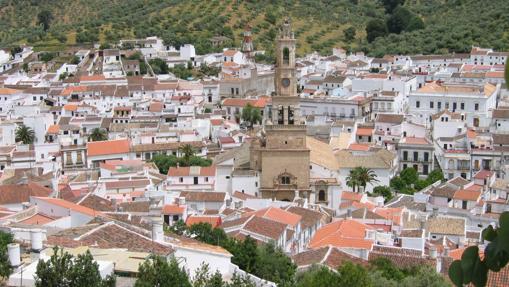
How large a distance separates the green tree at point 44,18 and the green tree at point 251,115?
142 ft

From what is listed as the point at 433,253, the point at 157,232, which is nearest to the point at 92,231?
the point at 157,232

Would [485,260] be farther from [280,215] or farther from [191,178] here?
[191,178]

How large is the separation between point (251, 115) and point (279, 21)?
33365 mm

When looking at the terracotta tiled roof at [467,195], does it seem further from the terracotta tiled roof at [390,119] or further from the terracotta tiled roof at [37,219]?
the terracotta tiled roof at [37,219]

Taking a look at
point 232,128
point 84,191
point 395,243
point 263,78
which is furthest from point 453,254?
point 263,78

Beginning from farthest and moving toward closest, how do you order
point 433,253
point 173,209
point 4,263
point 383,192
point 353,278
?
point 383,192, point 173,209, point 433,253, point 353,278, point 4,263

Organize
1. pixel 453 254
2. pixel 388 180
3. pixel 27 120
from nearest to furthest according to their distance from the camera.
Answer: pixel 453 254 → pixel 388 180 → pixel 27 120

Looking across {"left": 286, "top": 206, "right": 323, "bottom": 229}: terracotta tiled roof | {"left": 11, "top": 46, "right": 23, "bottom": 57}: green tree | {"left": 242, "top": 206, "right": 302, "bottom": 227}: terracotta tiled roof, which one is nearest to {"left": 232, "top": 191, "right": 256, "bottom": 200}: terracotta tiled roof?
{"left": 286, "top": 206, "right": 323, "bottom": 229}: terracotta tiled roof

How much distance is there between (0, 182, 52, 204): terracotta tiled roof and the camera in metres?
23.3

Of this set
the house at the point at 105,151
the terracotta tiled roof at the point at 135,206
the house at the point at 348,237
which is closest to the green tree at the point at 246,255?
the house at the point at 348,237

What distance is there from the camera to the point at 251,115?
1881 inches

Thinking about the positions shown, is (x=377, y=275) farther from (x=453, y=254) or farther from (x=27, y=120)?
(x=27, y=120)

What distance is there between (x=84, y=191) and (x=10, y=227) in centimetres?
1129

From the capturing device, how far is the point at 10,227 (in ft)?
51.2
